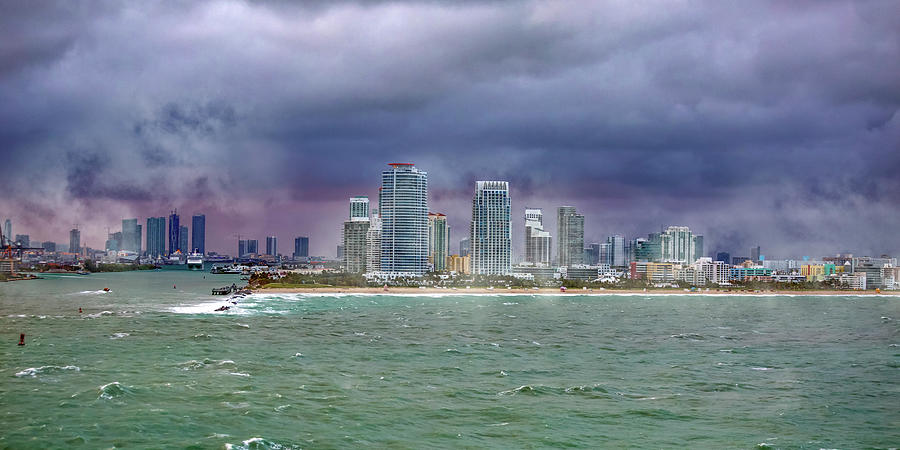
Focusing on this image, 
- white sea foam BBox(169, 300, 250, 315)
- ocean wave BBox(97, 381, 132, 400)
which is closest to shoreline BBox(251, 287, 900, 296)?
white sea foam BBox(169, 300, 250, 315)

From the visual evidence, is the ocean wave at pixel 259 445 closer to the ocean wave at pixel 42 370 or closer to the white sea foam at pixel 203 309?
the ocean wave at pixel 42 370

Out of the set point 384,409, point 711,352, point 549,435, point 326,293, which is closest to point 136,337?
point 384,409

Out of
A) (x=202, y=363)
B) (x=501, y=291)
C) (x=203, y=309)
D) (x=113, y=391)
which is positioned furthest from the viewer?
(x=501, y=291)

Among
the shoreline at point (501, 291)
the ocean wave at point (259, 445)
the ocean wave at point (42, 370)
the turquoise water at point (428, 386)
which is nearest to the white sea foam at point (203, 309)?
the turquoise water at point (428, 386)

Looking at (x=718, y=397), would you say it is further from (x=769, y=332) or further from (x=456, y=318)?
(x=456, y=318)

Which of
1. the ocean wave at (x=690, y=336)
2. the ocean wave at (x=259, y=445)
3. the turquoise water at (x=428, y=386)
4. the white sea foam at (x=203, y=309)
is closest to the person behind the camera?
the ocean wave at (x=259, y=445)

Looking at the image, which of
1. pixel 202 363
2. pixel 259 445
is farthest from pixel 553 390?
pixel 202 363

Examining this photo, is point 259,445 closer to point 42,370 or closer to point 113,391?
point 113,391

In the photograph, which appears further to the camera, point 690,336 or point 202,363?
point 690,336

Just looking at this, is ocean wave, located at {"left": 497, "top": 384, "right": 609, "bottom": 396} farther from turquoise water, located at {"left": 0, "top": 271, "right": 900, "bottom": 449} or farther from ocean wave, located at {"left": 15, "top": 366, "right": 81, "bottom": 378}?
ocean wave, located at {"left": 15, "top": 366, "right": 81, "bottom": 378}
